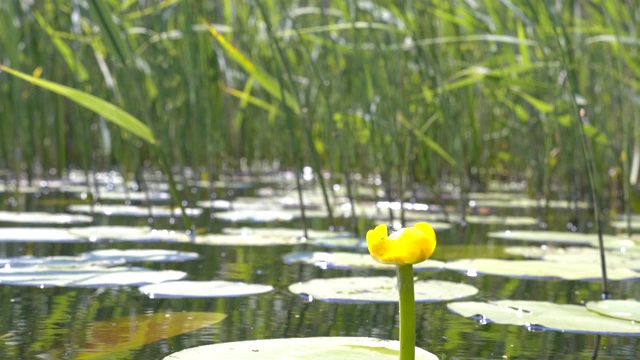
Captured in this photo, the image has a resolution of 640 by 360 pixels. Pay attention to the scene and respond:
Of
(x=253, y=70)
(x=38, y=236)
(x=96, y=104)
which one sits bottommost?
(x=38, y=236)

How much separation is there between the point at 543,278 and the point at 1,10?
6.33 feet

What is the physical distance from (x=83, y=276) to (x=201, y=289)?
24cm

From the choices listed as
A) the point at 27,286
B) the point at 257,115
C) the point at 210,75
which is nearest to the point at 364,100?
the point at 210,75

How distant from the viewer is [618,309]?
1479mm

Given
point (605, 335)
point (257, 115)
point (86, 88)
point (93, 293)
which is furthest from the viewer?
point (257, 115)

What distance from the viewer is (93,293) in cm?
160

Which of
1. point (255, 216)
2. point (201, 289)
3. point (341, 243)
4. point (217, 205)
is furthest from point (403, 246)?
point (217, 205)

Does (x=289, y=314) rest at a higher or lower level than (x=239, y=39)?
lower

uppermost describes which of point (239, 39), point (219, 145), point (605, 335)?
point (239, 39)

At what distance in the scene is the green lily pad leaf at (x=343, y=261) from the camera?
2.00 m

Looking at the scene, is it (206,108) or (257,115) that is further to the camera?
(257,115)

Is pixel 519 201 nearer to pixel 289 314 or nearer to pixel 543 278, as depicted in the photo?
pixel 543 278

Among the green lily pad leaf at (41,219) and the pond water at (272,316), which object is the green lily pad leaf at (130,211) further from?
the pond water at (272,316)

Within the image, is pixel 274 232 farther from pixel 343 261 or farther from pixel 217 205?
pixel 217 205
